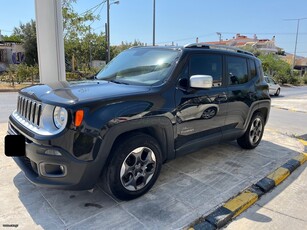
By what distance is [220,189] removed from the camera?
3.47m

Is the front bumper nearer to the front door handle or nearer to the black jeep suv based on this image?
the black jeep suv

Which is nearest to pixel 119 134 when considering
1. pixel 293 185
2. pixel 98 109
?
pixel 98 109

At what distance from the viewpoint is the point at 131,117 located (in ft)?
9.13

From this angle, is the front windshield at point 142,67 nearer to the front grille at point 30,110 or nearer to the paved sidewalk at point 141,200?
the front grille at point 30,110

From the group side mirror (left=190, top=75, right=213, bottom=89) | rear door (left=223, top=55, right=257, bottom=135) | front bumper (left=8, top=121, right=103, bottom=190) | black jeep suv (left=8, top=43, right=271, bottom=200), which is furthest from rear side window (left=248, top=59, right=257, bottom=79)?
front bumper (left=8, top=121, right=103, bottom=190)

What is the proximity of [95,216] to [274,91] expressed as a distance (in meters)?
19.6

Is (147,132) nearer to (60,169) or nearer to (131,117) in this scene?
(131,117)

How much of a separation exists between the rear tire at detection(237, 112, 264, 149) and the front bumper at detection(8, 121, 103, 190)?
10.5 feet

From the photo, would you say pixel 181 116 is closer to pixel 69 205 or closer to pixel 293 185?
pixel 69 205

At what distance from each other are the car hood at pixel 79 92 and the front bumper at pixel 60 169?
457 mm

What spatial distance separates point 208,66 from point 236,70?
0.81 m

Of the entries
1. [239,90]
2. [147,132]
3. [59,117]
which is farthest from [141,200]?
[239,90]

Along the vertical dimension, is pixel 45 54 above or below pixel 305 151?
above

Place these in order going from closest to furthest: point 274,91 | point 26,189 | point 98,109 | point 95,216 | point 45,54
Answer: point 98,109
point 95,216
point 26,189
point 45,54
point 274,91
